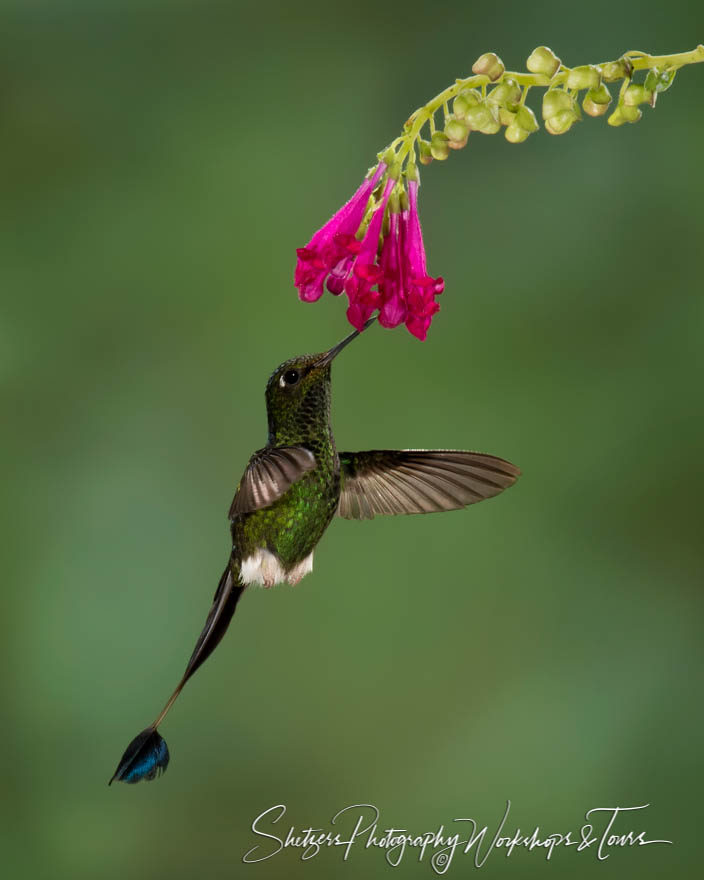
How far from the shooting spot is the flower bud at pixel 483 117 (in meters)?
0.97

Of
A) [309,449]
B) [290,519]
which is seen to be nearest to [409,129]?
[309,449]

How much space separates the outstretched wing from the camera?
1.06 metres

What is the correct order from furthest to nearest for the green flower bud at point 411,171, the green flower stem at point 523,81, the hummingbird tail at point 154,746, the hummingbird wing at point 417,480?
the hummingbird wing at point 417,480, the hummingbird tail at point 154,746, the green flower bud at point 411,171, the green flower stem at point 523,81

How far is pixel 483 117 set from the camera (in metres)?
0.97

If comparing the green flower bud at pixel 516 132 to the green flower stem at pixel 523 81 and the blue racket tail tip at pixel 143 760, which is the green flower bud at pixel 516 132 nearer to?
the green flower stem at pixel 523 81

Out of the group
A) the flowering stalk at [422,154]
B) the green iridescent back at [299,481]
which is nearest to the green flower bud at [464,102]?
the flowering stalk at [422,154]

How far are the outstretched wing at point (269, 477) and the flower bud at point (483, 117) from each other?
372 millimetres

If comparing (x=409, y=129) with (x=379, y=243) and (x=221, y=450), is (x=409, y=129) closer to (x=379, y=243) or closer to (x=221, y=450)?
(x=379, y=243)

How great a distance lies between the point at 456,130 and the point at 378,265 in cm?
17

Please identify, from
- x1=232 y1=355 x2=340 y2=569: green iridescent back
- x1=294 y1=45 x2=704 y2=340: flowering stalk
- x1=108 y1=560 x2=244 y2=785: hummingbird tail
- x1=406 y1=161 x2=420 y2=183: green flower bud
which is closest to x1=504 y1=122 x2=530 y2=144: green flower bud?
x1=294 y1=45 x2=704 y2=340: flowering stalk

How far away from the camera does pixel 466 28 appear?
316 centimetres

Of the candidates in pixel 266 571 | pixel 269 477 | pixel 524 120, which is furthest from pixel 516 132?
pixel 266 571

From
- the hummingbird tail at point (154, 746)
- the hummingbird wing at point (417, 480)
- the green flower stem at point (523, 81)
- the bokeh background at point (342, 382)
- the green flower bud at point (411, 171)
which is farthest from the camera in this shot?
the bokeh background at point (342, 382)

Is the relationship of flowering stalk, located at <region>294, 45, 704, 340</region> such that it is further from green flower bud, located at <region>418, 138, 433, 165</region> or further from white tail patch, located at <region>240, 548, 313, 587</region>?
white tail patch, located at <region>240, 548, 313, 587</region>
